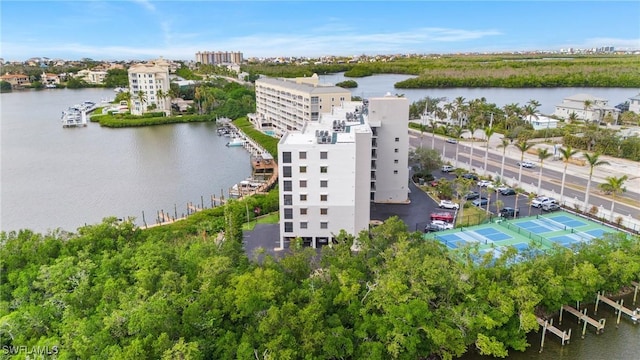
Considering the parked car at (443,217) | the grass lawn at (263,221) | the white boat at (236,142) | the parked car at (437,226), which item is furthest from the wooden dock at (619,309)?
the white boat at (236,142)

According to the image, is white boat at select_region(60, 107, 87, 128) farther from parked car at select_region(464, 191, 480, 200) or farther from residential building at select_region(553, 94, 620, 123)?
residential building at select_region(553, 94, 620, 123)

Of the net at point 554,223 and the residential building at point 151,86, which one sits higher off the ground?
the residential building at point 151,86

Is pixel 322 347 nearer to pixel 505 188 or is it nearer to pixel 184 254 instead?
pixel 184 254

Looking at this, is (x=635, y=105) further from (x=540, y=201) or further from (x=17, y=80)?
(x=17, y=80)

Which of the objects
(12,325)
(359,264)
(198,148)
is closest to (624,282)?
(359,264)

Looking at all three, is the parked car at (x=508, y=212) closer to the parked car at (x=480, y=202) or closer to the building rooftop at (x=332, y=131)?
the parked car at (x=480, y=202)

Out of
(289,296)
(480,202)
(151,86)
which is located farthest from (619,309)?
(151,86)

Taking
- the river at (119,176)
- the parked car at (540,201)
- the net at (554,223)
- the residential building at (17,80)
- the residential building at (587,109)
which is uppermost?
the residential building at (17,80)
